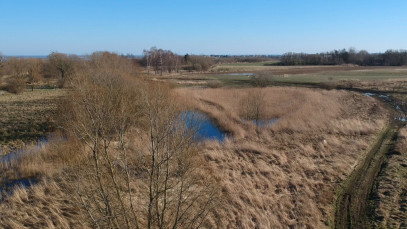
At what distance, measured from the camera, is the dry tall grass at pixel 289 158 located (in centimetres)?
1118

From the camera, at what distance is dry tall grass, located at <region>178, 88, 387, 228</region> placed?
→ 11180 mm

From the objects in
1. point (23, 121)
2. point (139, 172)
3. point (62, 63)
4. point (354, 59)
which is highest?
point (354, 59)

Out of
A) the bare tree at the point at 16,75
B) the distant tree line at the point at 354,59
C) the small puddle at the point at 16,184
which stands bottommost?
the small puddle at the point at 16,184

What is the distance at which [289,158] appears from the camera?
16.7 metres

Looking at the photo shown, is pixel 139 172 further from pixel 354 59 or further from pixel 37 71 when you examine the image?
pixel 354 59

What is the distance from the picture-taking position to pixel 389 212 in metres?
11.1

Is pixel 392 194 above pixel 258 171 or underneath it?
underneath

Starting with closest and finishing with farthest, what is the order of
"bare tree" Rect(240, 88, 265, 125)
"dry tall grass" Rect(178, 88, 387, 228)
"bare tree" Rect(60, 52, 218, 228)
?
"bare tree" Rect(60, 52, 218, 228) < "dry tall grass" Rect(178, 88, 387, 228) < "bare tree" Rect(240, 88, 265, 125)

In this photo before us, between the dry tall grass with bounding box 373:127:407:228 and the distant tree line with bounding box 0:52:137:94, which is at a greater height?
the distant tree line with bounding box 0:52:137:94

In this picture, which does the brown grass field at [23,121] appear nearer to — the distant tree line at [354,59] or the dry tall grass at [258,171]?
the dry tall grass at [258,171]

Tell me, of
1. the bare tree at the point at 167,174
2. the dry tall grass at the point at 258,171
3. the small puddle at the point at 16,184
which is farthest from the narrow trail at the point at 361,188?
the small puddle at the point at 16,184

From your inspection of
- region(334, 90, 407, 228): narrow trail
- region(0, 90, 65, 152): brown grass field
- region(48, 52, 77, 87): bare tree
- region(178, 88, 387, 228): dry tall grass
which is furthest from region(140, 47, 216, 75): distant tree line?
region(334, 90, 407, 228): narrow trail

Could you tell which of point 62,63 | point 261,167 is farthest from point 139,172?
point 62,63

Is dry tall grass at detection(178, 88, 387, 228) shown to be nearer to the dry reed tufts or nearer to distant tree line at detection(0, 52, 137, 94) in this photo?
the dry reed tufts
